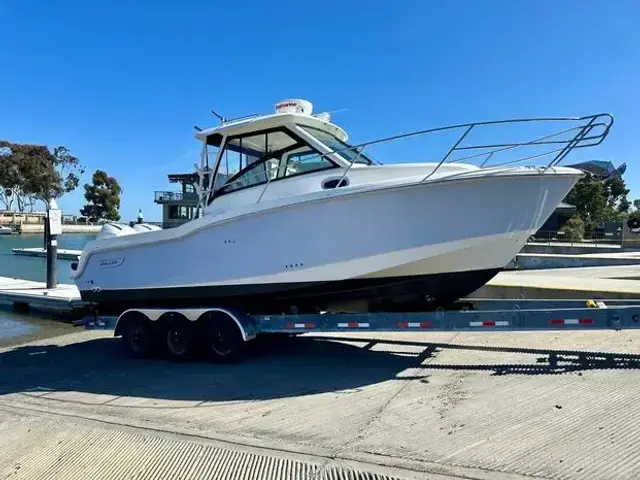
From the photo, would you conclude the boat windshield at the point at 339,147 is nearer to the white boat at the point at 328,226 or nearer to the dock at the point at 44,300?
the white boat at the point at 328,226

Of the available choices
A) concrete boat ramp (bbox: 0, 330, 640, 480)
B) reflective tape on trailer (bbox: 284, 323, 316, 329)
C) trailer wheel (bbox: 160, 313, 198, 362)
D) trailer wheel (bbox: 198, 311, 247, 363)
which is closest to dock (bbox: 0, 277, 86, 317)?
concrete boat ramp (bbox: 0, 330, 640, 480)

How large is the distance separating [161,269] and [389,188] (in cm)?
332

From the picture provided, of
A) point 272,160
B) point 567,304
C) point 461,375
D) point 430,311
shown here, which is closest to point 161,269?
point 272,160

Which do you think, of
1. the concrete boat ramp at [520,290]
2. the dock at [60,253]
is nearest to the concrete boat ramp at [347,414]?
the concrete boat ramp at [520,290]

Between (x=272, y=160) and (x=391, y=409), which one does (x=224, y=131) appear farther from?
(x=391, y=409)

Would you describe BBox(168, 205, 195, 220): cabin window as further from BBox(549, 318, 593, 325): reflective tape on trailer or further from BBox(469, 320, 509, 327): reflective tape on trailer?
BBox(549, 318, 593, 325): reflective tape on trailer

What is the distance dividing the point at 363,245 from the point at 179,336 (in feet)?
9.91

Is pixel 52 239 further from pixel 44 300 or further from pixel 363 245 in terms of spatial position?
pixel 363 245

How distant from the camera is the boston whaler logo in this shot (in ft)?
22.5

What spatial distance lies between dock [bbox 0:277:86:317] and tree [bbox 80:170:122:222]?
2896 inches

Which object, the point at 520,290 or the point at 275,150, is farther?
the point at 520,290

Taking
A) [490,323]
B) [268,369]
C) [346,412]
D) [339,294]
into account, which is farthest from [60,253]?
Result: [490,323]

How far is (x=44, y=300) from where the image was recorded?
38.4ft

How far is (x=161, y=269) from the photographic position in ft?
21.0
